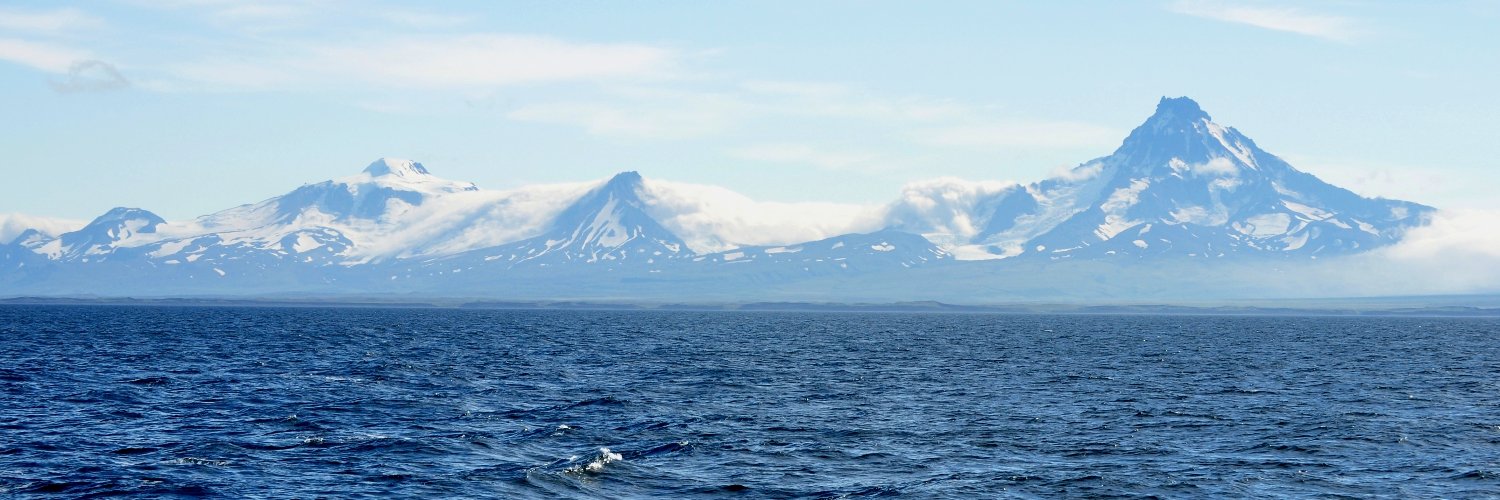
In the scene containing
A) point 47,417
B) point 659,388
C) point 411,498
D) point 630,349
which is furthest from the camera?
point 630,349

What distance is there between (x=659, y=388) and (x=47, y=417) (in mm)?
33871

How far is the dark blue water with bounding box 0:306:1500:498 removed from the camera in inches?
2071

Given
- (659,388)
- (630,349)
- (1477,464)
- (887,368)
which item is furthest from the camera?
(630,349)

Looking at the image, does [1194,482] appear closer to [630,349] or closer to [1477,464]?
[1477,464]

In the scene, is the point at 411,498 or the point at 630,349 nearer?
the point at 411,498

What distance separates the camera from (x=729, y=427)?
68312 millimetres

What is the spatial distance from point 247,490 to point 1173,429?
3941 centimetres

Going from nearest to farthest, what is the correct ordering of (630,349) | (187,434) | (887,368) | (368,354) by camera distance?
(187,434)
(887,368)
(368,354)
(630,349)

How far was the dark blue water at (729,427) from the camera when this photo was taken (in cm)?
Result: 5259

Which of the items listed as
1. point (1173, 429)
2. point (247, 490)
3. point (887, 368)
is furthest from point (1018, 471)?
point (887, 368)

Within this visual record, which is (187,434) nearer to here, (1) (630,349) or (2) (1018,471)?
(2) (1018,471)

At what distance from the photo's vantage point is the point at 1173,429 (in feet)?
226

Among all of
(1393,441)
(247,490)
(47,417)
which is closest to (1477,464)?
(1393,441)

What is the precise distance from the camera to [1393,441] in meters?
64.6
